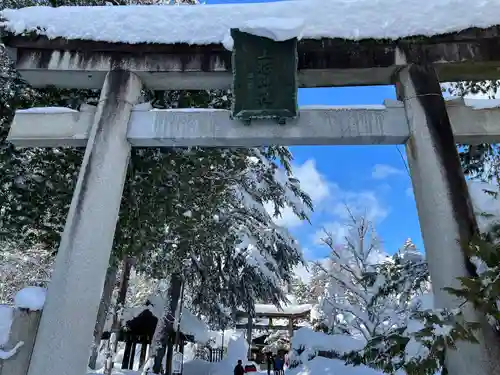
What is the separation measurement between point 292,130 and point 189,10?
6.62ft

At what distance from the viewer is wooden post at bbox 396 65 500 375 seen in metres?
3.55

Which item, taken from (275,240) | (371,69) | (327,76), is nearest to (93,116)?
(327,76)

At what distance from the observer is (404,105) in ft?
15.0

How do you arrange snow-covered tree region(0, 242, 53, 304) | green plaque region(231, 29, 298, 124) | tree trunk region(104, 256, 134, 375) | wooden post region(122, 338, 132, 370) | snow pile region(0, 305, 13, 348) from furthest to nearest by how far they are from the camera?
wooden post region(122, 338, 132, 370)
snow-covered tree region(0, 242, 53, 304)
tree trunk region(104, 256, 134, 375)
green plaque region(231, 29, 298, 124)
snow pile region(0, 305, 13, 348)

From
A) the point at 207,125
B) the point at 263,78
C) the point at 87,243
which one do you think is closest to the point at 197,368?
the point at 87,243

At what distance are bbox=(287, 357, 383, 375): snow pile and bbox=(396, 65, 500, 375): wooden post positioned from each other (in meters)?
5.29

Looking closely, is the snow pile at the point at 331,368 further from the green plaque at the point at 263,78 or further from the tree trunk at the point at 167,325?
the green plaque at the point at 263,78

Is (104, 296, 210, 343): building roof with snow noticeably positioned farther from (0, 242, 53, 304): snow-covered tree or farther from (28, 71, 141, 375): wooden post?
(28, 71, 141, 375): wooden post

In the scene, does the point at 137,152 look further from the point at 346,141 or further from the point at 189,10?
the point at 346,141

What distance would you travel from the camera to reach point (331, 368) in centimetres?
1094

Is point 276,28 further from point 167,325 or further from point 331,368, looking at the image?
point 167,325

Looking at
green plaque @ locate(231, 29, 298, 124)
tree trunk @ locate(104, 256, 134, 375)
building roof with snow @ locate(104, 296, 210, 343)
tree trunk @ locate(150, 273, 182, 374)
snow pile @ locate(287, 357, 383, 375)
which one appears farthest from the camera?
building roof with snow @ locate(104, 296, 210, 343)

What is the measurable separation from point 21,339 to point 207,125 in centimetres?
283

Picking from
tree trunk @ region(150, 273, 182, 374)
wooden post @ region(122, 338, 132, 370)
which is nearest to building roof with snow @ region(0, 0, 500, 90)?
tree trunk @ region(150, 273, 182, 374)
